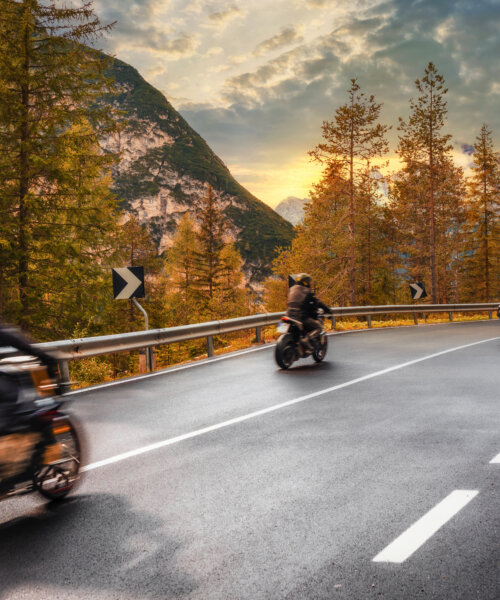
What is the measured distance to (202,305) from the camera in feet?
168

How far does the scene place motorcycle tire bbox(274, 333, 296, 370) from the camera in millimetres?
10625

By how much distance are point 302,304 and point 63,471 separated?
7.25 m

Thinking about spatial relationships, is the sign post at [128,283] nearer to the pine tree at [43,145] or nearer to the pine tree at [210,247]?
the pine tree at [43,145]

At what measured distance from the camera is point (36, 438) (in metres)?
3.78

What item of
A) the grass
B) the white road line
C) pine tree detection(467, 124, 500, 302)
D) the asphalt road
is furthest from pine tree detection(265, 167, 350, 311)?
the white road line

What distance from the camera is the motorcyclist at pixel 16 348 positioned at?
3535 mm

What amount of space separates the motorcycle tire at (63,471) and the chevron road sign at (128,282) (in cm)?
902

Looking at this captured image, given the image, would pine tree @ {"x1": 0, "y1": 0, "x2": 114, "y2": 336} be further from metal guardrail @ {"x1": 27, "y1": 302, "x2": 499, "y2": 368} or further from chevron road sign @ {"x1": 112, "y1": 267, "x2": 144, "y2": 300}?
metal guardrail @ {"x1": 27, "y1": 302, "x2": 499, "y2": 368}

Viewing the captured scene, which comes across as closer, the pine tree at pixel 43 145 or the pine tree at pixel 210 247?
the pine tree at pixel 43 145

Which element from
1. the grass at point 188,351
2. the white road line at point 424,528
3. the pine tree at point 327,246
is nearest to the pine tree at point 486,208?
the pine tree at point 327,246

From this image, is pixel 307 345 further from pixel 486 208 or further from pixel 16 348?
pixel 486 208

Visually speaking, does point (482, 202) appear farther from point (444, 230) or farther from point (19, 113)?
point (19, 113)

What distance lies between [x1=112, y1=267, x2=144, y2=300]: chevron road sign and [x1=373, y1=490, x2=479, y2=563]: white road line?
10070mm

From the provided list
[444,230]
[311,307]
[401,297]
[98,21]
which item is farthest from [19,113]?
[401,297]
